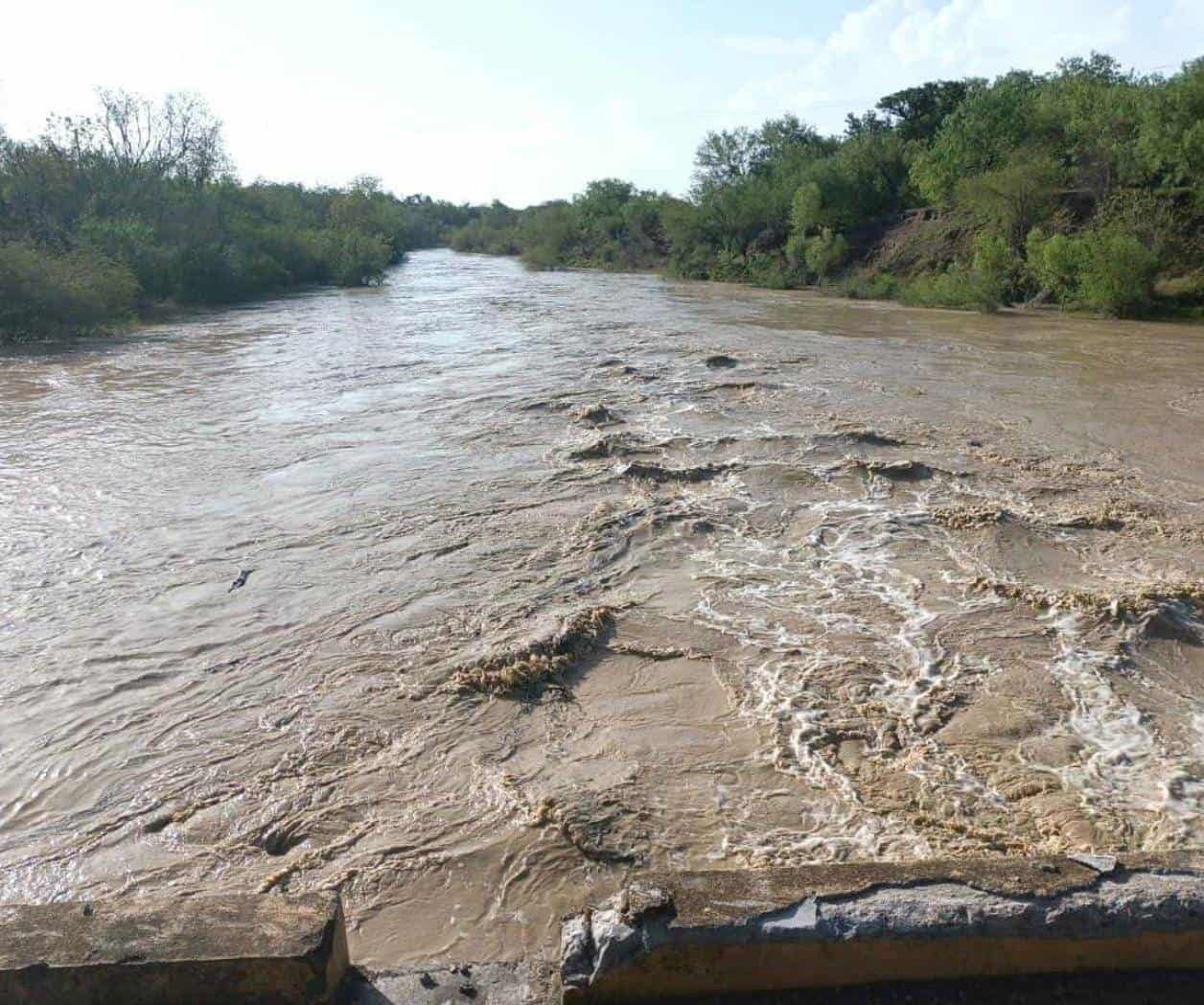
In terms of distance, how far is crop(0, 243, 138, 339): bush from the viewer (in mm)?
23906

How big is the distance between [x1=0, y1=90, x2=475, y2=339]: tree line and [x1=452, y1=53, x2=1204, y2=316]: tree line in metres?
19.3

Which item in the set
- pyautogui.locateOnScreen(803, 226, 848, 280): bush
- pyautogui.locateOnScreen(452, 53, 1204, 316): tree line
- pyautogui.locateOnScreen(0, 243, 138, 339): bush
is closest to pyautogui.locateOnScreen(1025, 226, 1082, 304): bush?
pyautogui.locateOnScreen(452, 53, 1204, 316): tree line

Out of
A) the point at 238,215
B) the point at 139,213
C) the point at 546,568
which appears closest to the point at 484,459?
the point at 546,568

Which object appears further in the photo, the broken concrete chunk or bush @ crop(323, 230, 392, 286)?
bush @ crop(323, 230, 392, 286)

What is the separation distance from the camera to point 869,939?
2.52m

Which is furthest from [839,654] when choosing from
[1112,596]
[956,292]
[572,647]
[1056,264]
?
[956,292]

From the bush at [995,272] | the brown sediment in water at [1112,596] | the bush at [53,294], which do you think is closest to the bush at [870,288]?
the bush at [995,272]

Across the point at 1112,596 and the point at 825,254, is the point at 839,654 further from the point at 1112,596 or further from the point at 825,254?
the point at 825,254

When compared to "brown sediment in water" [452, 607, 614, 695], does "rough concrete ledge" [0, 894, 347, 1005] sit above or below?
above

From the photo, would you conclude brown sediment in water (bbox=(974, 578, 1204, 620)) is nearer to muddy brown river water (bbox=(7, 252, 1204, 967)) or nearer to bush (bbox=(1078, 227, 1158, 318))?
muddy brown river water (bbox=(7, 252, 1204, 967))

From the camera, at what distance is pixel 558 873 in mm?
4152

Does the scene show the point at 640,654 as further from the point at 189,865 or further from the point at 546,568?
the point at 189,865

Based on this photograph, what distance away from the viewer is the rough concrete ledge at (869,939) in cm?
252

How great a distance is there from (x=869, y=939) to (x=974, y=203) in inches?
1449
